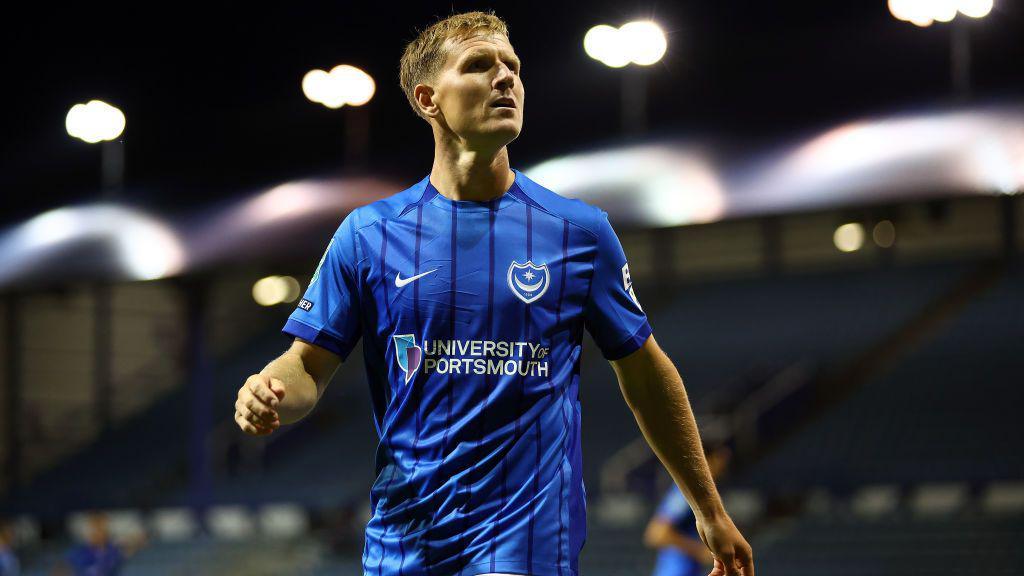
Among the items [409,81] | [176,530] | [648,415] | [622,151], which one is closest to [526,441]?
[648,415]

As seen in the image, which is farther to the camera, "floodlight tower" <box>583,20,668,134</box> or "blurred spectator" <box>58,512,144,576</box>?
"blurred spectator" <box>58,512,144,576</box>

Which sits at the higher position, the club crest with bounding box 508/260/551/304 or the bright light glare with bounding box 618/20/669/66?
the bright light glare with bounding box 618/20/669/66

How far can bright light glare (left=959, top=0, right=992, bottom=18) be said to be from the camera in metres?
7.08

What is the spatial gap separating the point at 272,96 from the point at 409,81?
649 cm

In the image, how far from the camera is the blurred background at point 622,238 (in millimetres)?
7637

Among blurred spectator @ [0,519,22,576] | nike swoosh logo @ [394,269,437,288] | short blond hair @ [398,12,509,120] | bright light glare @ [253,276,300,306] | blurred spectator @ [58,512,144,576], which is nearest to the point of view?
nike swoosh logo @ [394,269,437,288]

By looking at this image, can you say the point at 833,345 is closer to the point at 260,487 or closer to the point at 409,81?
the point at 260,487

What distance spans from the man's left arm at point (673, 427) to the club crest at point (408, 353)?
16.6 inches

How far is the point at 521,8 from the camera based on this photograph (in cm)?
814

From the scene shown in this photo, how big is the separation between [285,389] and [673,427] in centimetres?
80

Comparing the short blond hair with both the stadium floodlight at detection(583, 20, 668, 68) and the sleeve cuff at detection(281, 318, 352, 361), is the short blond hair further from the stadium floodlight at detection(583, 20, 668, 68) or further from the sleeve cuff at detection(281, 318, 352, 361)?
the stadium floodlight at detection(583, 20, 668, 68)

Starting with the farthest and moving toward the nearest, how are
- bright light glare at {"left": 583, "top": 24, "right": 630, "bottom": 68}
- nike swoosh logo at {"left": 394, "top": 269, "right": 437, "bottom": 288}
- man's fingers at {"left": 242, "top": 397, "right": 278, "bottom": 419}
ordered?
1. bright light glare at {"left": 583, "top": 24, "right": 630, "bottom": 68}
2. nike swoosh logo at {"left": 394, "top": 269, "right": 437, "bottom": 288}
3. man's fingers at {"left": 242, "top": 397, "right": 278, "bottom": 419}

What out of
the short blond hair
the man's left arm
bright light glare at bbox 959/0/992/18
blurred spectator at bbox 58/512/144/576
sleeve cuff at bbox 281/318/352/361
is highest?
bright light glare at bbox 959/0/992/18

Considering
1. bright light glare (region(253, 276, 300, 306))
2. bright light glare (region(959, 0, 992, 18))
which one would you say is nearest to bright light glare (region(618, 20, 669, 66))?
bright light glare (region(959, 0, 992, 18))
